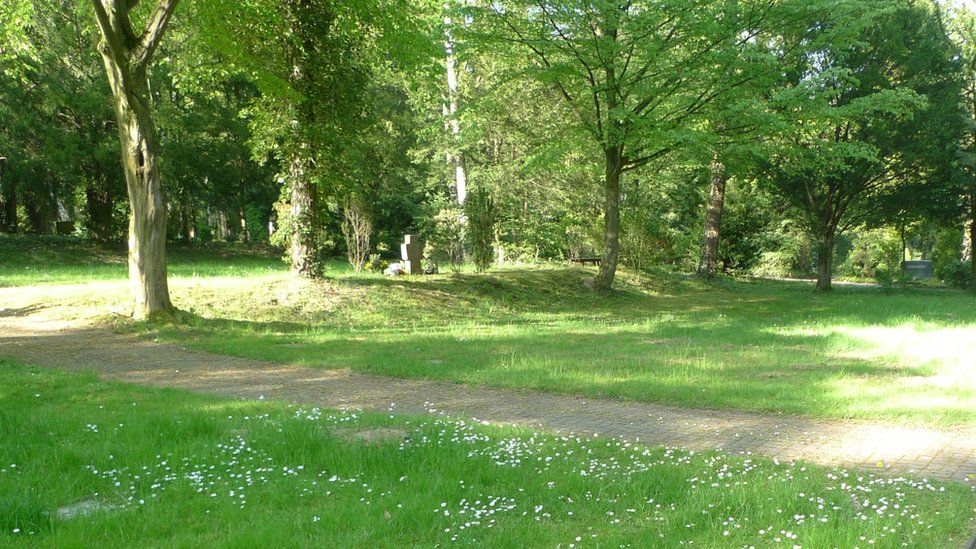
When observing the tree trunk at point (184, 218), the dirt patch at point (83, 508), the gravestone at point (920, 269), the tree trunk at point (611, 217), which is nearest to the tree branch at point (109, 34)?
the dirt patch at point (83, 508)

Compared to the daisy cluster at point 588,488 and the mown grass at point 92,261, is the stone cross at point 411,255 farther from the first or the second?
the daisy cluster at point 588,488

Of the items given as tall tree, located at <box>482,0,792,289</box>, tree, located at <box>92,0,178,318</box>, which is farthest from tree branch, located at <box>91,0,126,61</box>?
tall tree, located at <box>482,0,792,289</box>

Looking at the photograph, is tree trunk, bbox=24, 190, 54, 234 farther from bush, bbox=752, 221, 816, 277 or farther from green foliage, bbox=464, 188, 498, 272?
bush, bbox=752, 221, 816, 277

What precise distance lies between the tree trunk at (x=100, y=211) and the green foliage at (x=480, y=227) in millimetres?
15715

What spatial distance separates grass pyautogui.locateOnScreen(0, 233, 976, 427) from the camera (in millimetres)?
7727

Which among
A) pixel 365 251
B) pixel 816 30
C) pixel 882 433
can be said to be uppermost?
pixel 816 30

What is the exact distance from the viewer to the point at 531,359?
9680mm

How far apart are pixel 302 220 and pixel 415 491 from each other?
41.1ft

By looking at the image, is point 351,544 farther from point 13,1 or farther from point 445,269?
point 445,269

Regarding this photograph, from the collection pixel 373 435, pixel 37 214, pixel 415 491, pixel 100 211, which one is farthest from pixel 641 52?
pixel 37 214

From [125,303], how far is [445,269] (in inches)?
396

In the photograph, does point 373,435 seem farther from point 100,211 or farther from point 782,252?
point 782,252

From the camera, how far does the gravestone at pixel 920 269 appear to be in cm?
3534

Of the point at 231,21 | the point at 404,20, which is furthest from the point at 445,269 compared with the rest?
the point at 231,21
